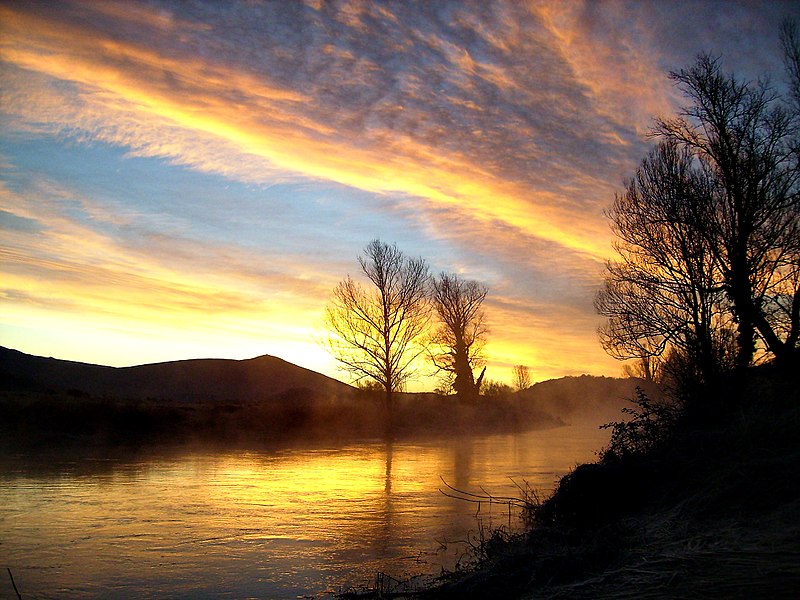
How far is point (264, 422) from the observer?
38094 mm

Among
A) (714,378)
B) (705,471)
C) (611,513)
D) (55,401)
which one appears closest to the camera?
(705,471)

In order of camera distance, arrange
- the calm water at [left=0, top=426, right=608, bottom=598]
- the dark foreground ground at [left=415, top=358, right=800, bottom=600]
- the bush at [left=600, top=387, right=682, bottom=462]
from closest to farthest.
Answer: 1. the dark foreground ground at [left=415, top=358, right=800, bottom=600]
2. the calm water at [left=0, top=426, right=608, bottom=598]
3. the bush at [left=600, top=387, right=682, bottom=462]

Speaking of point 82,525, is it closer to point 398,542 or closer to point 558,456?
point 398,542

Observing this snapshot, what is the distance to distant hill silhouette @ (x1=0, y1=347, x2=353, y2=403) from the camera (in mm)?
85375

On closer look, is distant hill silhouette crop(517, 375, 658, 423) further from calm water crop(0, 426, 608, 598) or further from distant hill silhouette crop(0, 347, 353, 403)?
calm water crop(0, 426, 608, 598)

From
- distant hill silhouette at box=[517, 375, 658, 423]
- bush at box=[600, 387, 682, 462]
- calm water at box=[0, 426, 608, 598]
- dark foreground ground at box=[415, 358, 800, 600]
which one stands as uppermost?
distant hill silhouette at box=[517, 375, 658, 423]

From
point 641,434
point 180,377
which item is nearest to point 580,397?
point 180,377

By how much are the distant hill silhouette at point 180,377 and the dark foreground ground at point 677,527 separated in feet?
182

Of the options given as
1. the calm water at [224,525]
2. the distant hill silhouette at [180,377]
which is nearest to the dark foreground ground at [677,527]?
the calm water at [224,525]

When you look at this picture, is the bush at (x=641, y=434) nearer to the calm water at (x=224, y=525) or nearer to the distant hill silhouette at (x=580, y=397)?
the calm water at (x=224, y=525)

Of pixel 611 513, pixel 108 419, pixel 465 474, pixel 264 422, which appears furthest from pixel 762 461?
pixel 264 422

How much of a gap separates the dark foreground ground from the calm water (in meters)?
1.80

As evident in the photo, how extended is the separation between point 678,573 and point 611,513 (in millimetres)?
4082

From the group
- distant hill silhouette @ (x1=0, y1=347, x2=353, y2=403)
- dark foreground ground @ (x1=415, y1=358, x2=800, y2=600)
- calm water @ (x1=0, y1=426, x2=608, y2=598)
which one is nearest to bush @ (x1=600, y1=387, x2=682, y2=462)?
dark foreground ground @ (x1=415, y1=358, x2=800, y2=600)
